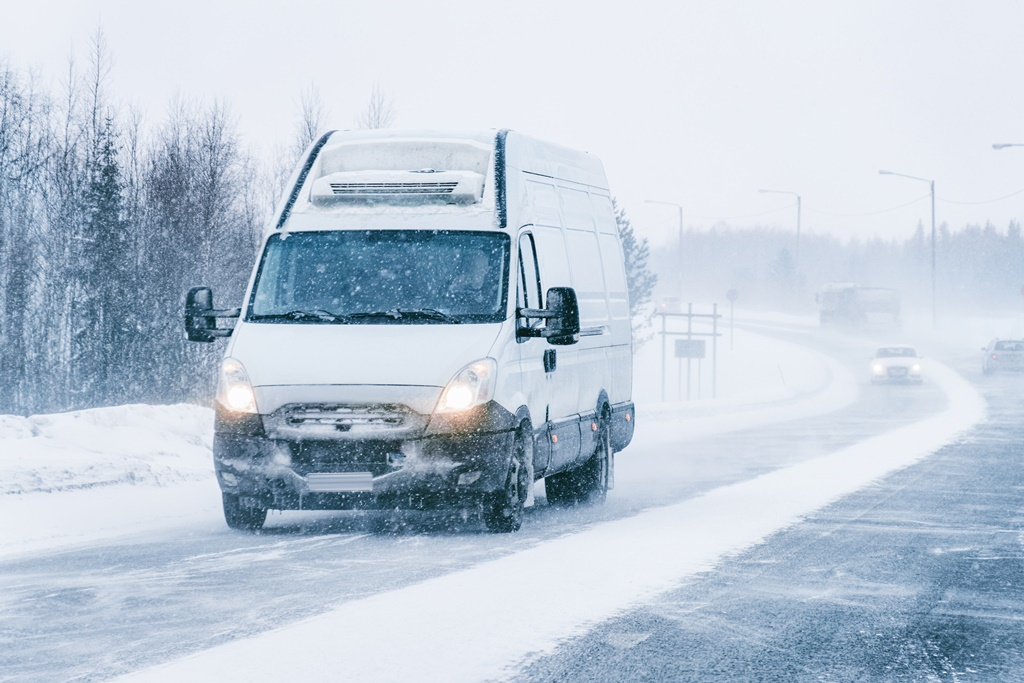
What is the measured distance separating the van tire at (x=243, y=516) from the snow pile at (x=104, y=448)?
2.60 m

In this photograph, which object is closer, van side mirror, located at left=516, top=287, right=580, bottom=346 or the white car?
van side mirror, located at left=516, top=287, right=580, bottom=346

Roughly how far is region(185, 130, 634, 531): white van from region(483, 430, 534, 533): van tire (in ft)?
0.05

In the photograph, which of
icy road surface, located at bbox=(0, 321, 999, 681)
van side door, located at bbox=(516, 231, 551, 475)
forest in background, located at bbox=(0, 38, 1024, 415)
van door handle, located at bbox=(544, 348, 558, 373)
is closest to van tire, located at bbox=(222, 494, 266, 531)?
icy road surface, located at bbox=(0, 321, 999, 681)

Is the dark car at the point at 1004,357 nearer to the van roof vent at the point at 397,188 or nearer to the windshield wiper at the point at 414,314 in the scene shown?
the van roof vent at the point at 397,188

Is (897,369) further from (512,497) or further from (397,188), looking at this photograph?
(512,497)

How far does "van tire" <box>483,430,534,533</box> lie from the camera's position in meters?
10.4

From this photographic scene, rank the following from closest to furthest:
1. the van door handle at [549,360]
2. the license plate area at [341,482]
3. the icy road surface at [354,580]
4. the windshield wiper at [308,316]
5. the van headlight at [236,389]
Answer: the icy road surface at [354,580], the license plate area at [341,482], the van headlight at [236,389], the windshield wiper at [308,316], the van door handle at [549,360]

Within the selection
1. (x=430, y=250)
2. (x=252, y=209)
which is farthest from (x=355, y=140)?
(x=252, y=209)

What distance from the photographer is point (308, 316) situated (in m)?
10.5

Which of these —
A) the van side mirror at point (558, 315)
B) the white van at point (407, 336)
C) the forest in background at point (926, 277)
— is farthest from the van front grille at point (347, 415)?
the forest in background at point (926, 277)

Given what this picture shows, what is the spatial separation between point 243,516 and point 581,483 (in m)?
3.29

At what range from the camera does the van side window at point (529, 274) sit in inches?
431

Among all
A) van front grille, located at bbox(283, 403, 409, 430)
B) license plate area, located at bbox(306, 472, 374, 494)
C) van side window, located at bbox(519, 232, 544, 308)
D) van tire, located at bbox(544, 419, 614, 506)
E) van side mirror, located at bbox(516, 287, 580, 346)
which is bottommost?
van tire, located at bbox(544, 419, 614, 506)

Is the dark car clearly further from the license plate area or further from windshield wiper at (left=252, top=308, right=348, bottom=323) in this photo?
the license plate area
